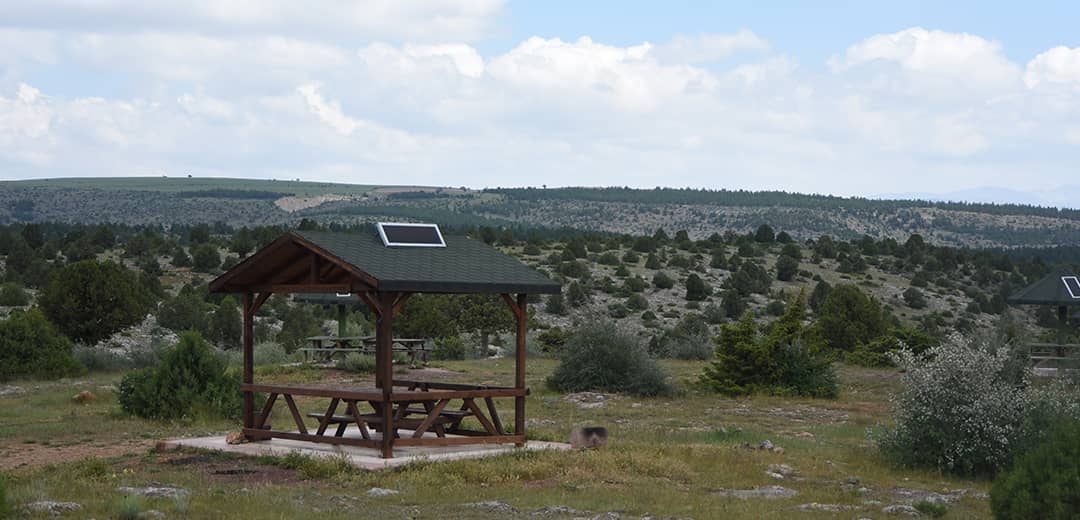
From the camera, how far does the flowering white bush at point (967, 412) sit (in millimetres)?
14852

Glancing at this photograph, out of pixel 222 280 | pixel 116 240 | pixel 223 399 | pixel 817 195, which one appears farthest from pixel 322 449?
pixel 817 195

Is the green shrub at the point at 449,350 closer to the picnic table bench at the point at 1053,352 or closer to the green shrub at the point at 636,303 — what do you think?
the green shrub at the point at 636,303

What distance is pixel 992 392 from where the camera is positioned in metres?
15.0

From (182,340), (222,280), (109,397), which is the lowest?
(109,397)

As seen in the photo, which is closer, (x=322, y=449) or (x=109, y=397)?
(x=322, y=449)

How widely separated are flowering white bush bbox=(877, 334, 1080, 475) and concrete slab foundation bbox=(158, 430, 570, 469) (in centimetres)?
420

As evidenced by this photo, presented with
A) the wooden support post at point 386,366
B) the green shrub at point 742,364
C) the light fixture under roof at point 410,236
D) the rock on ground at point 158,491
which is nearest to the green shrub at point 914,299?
the green shrub at point 742,364

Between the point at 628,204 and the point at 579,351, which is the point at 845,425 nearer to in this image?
the point at 579,351

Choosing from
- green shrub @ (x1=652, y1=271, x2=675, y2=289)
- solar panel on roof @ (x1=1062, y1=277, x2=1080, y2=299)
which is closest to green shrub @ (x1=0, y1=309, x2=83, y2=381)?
solar panel on roof @ (x1=1062, y1=277, x2=1080, y2=299)

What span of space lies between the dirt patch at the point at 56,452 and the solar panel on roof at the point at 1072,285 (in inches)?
1017

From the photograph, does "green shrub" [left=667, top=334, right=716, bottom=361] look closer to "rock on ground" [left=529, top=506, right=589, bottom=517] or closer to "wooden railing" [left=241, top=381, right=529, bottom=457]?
"wooden railing" [left=241, top=381, right=529, bottom=457]

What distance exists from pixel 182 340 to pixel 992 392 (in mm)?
11840

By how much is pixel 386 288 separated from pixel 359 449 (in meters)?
2.27

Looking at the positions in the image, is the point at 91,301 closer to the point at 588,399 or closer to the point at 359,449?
the point at 588,399
